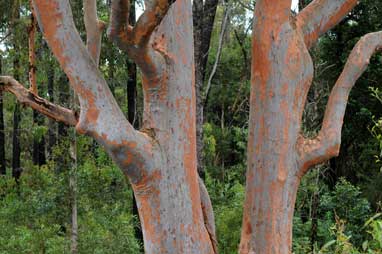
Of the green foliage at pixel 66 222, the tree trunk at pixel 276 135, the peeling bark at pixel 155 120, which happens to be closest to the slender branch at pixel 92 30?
the peeling bark at pixel 155 120

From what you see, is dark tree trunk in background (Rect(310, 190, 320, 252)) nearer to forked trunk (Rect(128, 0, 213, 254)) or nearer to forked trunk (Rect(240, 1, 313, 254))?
forked trunk (Rect(240, 1, 313, 254))

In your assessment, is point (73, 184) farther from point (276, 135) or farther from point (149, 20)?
point (149, 20)

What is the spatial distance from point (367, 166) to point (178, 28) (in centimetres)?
1009

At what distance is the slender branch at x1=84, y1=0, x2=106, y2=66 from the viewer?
2811mm

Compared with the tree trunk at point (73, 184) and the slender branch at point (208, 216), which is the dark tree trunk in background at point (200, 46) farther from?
the slender branch at point (208, 216)

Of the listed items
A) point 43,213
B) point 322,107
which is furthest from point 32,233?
point 322,107

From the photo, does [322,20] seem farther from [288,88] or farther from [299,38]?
[288,88]

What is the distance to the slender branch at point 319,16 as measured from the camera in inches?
126

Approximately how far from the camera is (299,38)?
3078 millimetres

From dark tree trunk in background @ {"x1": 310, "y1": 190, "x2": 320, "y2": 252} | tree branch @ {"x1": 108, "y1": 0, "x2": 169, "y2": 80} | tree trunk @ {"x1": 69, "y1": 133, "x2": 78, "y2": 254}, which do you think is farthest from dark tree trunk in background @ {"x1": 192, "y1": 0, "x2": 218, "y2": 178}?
tree branch @ {"x1": 108, "y1": 0, "x2": 169, "y2": 80}

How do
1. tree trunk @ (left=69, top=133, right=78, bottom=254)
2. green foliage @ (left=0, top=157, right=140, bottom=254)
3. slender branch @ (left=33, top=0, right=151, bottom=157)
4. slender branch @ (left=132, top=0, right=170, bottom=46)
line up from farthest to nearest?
1. tree trunk @ (left=69, top=133, right=78, bottom=254)
2. green foliage @ (left=0, top=157, right=140, bottom=254)
3. slender branch @ (left=33, top=0, right=151, bottom=157)
4. slender branch @ (left=132, top=0, right=170, bottom=46)

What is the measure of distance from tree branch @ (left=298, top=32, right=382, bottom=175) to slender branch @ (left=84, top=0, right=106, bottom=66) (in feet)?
3.98

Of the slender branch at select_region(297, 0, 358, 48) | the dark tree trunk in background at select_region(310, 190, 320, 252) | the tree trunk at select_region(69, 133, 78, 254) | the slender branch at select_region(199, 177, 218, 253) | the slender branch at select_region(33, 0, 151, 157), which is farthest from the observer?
the dark tree trunk in background at select_region(310, 190, 320, 252)

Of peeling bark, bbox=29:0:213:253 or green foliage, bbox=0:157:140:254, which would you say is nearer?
peeling bark, bbox=29:0:213:253
